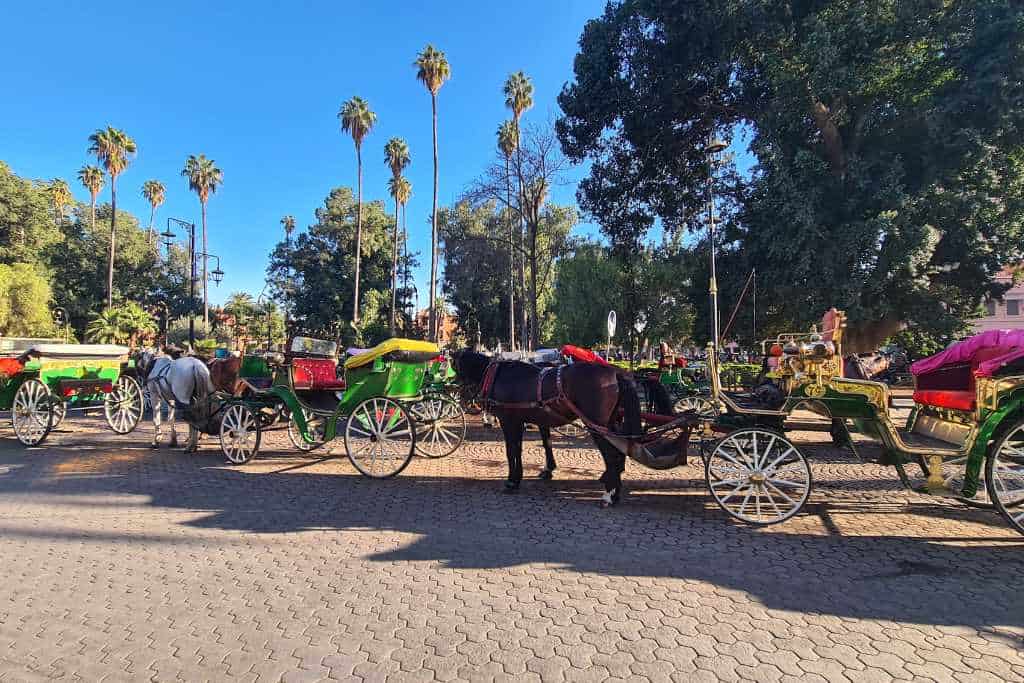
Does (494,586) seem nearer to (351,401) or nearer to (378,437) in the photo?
(378,437)

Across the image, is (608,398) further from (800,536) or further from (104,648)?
(104,648)

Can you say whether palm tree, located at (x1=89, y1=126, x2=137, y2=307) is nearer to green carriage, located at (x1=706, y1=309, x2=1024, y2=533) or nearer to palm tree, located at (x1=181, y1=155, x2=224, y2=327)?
palm tree, located at (x1=181, y1=155, x2=224, y2=327)

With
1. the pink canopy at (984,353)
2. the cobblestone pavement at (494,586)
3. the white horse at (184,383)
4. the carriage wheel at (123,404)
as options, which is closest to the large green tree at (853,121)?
the pink canopy at (984,353)

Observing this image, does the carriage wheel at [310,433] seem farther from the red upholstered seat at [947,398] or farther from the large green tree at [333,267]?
the large green tree at [333,267]

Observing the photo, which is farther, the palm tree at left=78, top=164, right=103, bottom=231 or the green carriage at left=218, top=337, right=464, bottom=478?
the palm tree at left=78, top=164, right=103, bottom=231

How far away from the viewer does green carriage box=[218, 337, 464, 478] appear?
7.21 meters

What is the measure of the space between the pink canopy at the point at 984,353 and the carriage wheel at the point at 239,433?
844cm

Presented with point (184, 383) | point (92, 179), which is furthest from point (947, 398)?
point (92, 179)

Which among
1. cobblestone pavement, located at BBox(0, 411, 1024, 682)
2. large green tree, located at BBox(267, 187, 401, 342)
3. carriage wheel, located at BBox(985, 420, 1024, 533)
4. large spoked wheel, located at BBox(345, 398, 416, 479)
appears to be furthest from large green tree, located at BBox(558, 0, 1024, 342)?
large green tree, located at BBox(267, 187, 401, 342)

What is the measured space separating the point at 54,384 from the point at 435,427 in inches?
280

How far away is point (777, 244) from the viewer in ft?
44.0

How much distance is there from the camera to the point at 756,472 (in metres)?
5.14

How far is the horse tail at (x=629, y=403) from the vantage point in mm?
5738

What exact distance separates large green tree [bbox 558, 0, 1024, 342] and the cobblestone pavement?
8.24m
